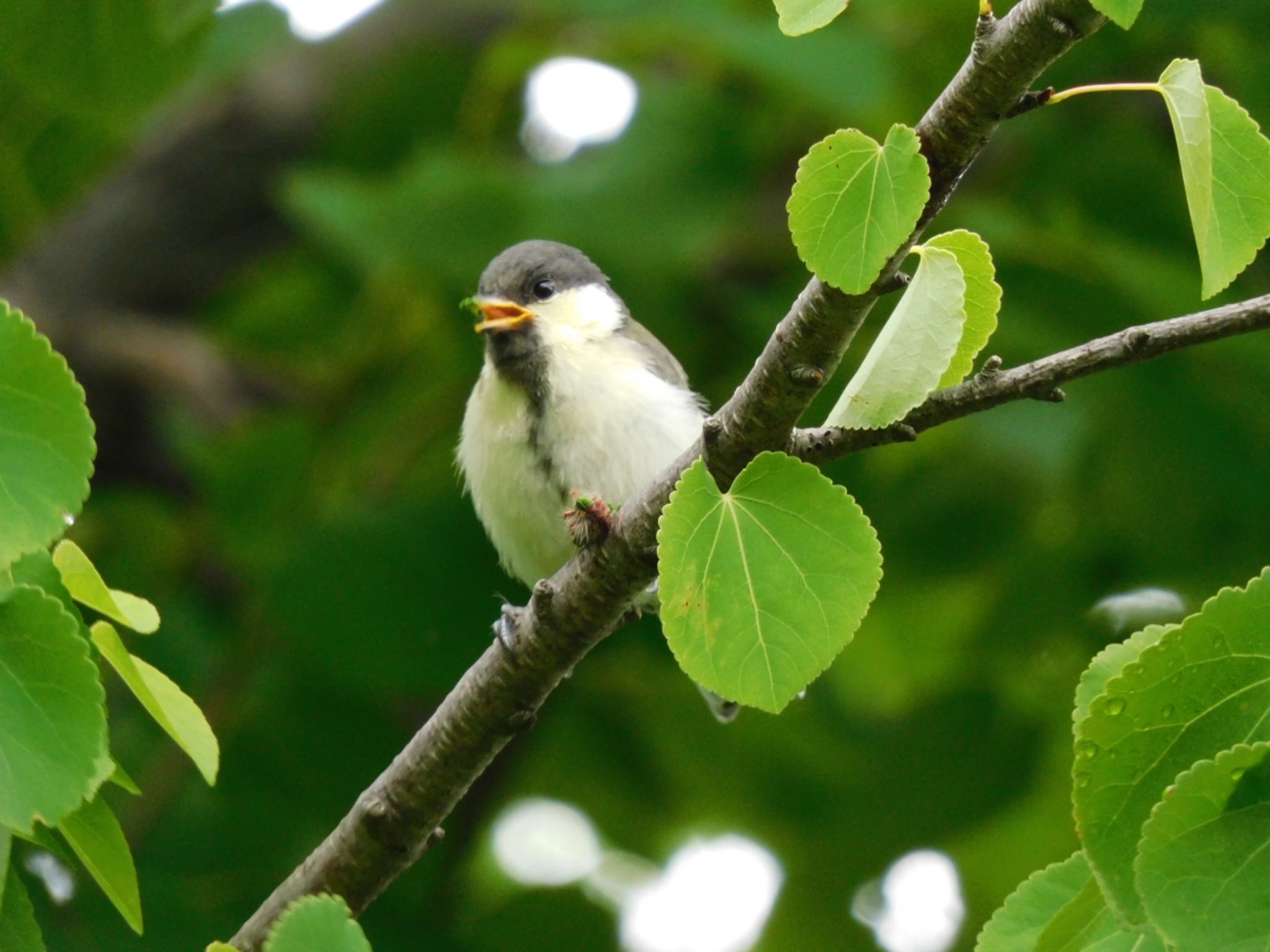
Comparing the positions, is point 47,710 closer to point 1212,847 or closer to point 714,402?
point 1212,847

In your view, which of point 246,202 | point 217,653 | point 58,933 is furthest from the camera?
point 246,202

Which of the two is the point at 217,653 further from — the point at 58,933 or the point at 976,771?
the point at 976,771

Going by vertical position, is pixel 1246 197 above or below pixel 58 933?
above

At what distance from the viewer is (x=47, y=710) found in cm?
170

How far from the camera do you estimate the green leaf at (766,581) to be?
1.83 meters

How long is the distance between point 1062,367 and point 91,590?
1.19 metres

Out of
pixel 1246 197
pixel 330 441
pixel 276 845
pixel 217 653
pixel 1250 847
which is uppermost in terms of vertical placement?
pixel 1246 197

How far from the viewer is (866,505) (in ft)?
16.6

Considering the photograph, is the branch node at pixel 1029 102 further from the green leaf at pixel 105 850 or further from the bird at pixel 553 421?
the bird at pixel 553 421

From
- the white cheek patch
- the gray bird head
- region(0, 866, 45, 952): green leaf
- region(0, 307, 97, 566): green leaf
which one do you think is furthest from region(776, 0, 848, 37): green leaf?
the white cheek patch

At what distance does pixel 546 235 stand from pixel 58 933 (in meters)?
2.37

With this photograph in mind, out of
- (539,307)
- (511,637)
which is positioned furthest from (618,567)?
(539,307)

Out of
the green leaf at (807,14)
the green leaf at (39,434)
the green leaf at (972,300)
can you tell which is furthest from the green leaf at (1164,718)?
the green leaf at (39,434)

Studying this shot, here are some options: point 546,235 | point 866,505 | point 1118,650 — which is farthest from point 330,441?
point 1118,650
